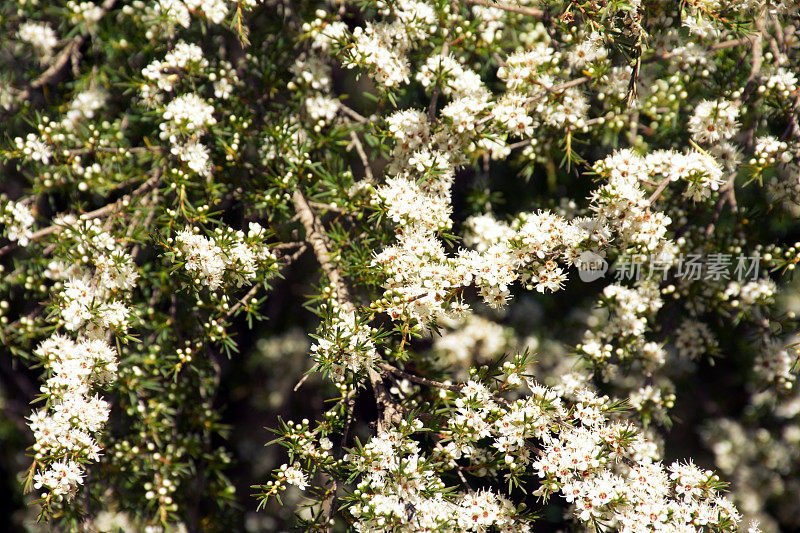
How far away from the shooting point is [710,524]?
2912 mm

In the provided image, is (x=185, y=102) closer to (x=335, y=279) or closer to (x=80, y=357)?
(x=335, y=279)

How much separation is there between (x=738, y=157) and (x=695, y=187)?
0.74m

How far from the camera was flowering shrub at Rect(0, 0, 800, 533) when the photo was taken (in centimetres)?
302

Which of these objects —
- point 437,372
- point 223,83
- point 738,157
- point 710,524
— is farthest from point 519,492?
point 223,83

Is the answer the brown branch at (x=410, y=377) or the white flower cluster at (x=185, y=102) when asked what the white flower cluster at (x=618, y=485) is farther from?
the white flower cluster at (x=185, y=102)

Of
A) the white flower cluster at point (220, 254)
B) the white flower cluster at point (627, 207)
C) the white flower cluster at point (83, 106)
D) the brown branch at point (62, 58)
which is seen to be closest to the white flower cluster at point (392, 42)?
the white flower cluster at point (220, 254)

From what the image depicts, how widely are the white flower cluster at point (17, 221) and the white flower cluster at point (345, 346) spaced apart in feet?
6.80

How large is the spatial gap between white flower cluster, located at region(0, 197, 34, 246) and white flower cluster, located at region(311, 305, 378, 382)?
2072 mm

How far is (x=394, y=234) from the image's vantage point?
3520 millimetres

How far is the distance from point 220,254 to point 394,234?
1003 millimetres

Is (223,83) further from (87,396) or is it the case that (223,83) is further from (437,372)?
(437,372)

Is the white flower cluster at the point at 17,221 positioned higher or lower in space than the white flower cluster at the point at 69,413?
higher

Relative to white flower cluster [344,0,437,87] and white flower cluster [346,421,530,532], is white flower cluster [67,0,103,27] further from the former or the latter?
white flower cluster [346,421,530,532]

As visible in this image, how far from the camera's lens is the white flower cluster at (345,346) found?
2.95 metres
